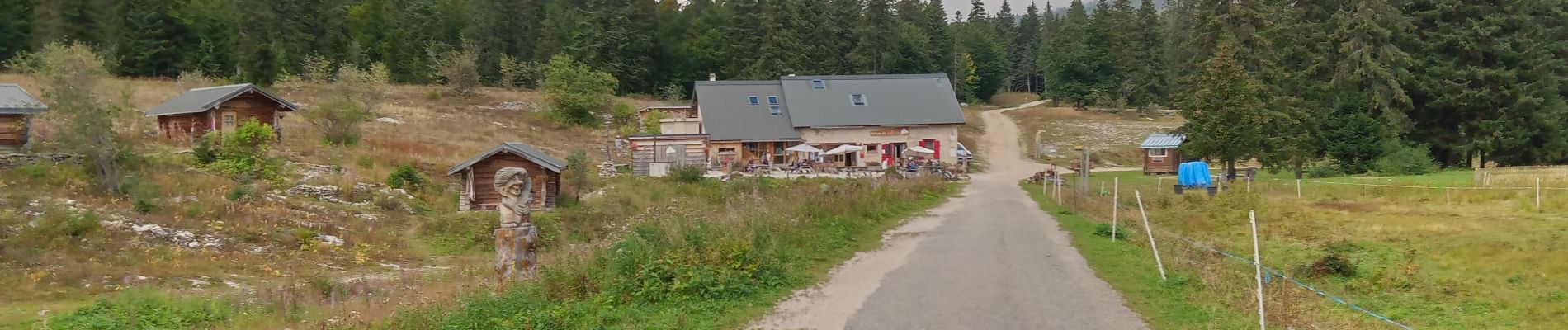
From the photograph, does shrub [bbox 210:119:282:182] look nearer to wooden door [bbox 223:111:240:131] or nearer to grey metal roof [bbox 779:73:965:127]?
wooden door [bbox 223:111:240:131]

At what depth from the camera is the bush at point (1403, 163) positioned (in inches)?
1379

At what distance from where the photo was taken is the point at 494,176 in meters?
27.6

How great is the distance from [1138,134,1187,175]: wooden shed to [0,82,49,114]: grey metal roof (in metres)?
44.0

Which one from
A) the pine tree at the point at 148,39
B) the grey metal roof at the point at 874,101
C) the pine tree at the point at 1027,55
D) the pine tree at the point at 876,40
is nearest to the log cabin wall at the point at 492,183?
the grey metal roof at the point at 874,101

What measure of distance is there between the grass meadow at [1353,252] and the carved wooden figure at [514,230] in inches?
300

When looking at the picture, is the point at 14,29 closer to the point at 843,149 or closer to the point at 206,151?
the point at 206,151

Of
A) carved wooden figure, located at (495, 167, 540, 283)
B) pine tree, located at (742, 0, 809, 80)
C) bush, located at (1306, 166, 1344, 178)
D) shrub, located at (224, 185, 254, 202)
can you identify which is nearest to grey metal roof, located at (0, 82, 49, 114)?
shrub, located at (224, 185, 254, 202)

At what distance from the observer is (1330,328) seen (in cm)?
997

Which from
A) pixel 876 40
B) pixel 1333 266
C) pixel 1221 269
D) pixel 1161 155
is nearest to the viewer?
pixel 1221 269

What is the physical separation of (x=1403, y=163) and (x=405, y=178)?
120ft

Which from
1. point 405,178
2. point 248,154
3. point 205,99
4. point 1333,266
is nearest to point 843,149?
point 405,178

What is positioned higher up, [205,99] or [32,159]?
[205,99]

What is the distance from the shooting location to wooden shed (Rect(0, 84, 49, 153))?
25844 millimetres

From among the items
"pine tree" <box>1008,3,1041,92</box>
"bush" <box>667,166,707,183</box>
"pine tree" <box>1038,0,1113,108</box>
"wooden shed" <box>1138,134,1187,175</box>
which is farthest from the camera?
"pine tree" <box>1008,3,1041,92</box>
